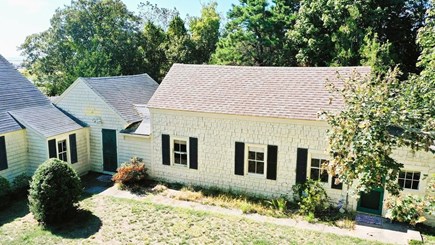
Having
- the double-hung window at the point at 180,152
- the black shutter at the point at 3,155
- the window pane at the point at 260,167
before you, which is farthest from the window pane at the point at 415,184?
the black shutter at the point at 3,155

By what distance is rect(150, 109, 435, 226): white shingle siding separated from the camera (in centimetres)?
1375

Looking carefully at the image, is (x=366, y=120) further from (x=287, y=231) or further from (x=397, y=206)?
(x=287, y=231)

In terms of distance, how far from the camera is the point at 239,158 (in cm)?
1520

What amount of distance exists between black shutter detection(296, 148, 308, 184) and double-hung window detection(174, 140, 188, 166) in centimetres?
556

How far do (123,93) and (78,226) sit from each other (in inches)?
364

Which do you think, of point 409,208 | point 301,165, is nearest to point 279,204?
point 301,165

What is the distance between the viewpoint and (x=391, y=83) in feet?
29.2

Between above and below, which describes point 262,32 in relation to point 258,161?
above

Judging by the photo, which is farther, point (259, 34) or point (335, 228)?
point (259, 34)

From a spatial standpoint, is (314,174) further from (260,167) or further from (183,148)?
(183,148)

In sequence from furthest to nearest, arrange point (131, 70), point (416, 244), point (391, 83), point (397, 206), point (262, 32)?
1. point (131, 70)
2. point (262, 32)
3. point (416, 244)
4. point (391, 83)
5. point (397, 206)

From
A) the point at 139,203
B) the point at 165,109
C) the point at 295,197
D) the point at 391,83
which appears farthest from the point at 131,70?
the point at 391,83

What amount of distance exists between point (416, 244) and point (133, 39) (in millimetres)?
34059

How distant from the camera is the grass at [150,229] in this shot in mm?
11477
